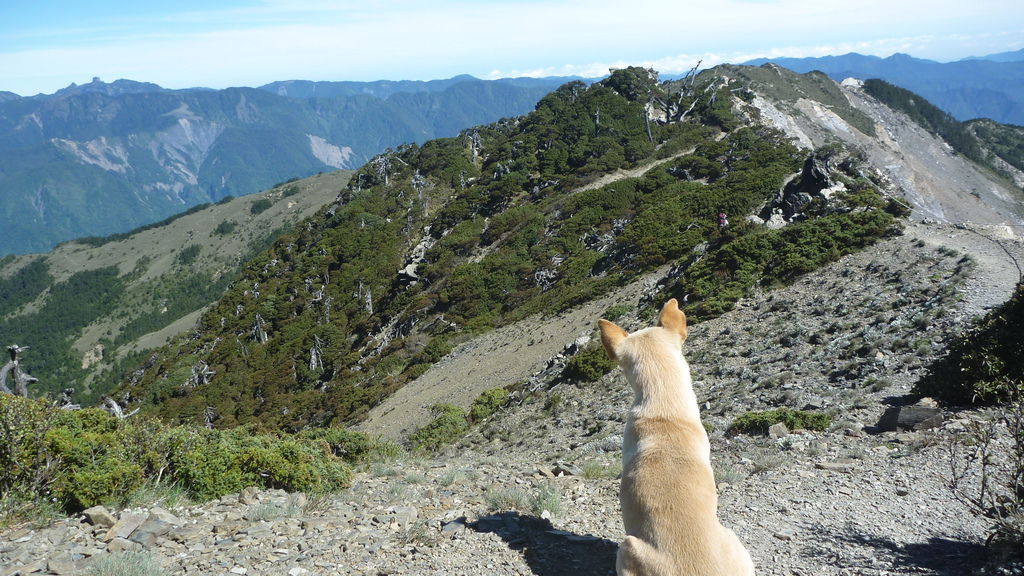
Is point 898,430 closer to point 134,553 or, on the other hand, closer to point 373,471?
point 373,471

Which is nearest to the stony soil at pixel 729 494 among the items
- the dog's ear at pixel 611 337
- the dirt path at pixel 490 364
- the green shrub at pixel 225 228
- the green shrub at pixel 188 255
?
Answer: the dog's ear at pixel 611 337

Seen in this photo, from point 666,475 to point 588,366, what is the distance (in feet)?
40.8

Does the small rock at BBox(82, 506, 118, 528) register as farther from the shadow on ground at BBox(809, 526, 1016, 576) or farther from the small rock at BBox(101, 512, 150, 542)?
the shadow on ground at BBox(809, 526, 1016, 576)

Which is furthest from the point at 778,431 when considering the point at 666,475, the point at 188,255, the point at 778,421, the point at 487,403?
the point at 188,255

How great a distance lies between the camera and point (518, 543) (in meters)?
5.09

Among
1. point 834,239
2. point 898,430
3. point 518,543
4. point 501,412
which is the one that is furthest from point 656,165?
point 518,543

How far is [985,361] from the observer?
24.7ft

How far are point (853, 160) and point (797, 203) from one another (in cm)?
980

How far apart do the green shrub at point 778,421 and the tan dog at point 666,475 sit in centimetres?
581

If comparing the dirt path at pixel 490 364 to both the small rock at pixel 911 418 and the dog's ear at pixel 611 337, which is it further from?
the dog's ear at pixel 611 337

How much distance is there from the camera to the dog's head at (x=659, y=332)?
380 cm

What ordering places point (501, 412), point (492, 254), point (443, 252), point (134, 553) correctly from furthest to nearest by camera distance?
point (443, 252) → point (492, 254) → point (501, 412) → point (134, 553)

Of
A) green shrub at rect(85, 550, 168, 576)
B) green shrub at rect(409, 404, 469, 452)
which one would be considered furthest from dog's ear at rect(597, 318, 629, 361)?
green shrub at rect(409, 404, 469, 452)

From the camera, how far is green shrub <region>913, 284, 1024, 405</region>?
24.4ft
